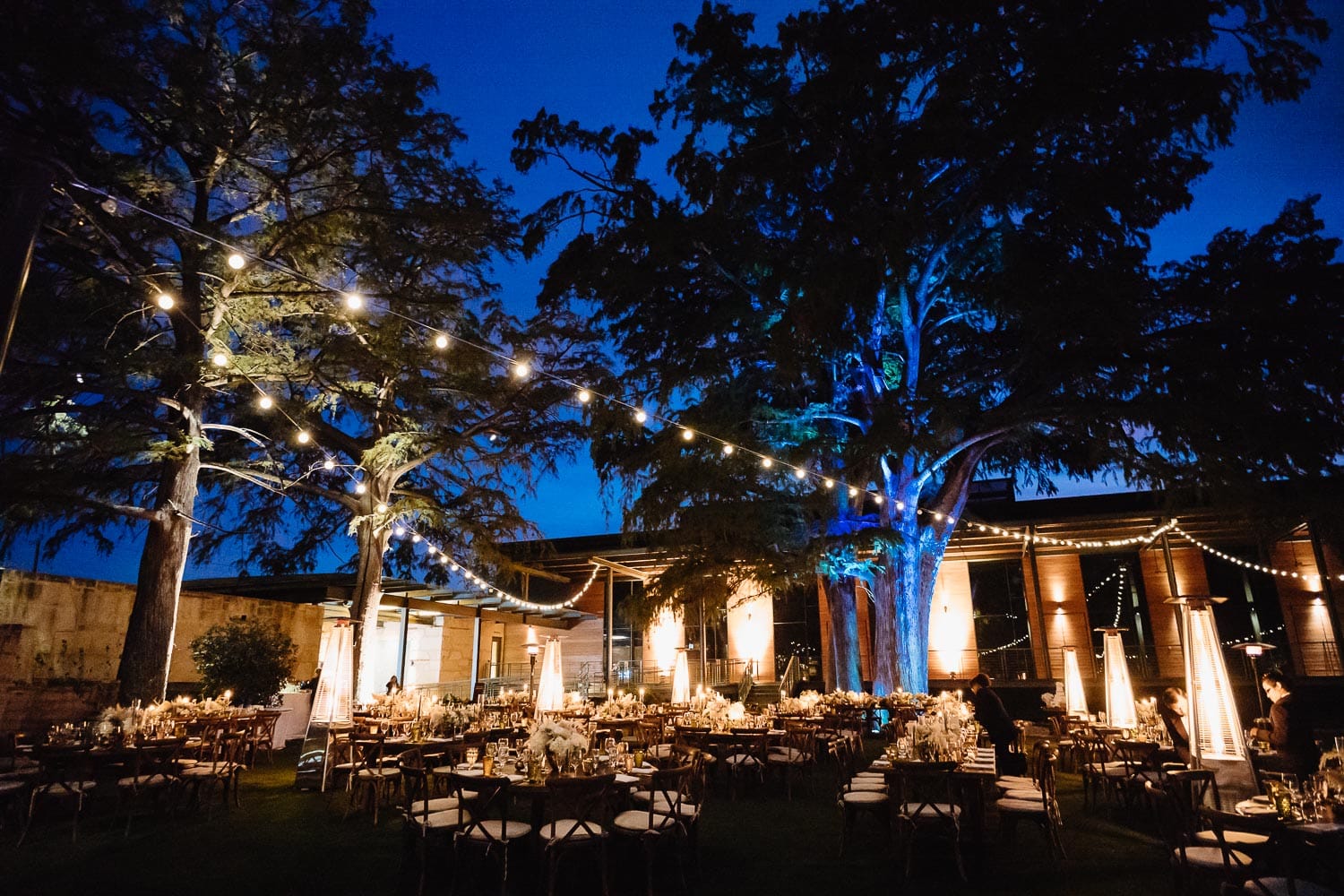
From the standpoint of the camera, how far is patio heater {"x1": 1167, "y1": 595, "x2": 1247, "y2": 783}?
6.00m

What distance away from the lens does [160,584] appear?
12688 millimetres

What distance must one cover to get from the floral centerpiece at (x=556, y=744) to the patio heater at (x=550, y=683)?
494 cm

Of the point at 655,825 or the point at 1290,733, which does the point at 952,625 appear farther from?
the point at 655,825

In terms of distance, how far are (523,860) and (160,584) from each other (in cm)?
986

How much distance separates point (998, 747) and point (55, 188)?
14.3 metres

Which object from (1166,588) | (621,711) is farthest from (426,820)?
(1166,588)

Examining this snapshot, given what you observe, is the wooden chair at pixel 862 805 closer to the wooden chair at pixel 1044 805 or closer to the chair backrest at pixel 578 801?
the wooden chair at pixel 1044 805

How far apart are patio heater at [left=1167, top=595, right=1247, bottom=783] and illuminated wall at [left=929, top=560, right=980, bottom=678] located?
1602cm

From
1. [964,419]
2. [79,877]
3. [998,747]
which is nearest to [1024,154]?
[964,419]

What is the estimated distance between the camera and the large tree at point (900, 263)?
13.4 metres

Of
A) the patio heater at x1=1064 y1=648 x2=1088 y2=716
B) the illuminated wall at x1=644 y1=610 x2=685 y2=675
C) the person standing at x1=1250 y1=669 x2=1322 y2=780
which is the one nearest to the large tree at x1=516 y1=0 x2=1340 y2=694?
the patio heater at x1=1064 y1=648 x2=1088 y2=716

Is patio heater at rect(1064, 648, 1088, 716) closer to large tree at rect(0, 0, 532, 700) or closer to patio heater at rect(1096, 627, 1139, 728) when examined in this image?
patio heater at rect(1096, 627, 1139, 728)

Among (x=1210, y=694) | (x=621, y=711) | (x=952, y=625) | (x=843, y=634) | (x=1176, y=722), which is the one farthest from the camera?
(x=952, y=625)

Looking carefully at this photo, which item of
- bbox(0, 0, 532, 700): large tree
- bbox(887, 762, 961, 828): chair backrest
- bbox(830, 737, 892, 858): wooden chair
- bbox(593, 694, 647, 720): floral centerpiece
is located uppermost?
bbox(0, 0, 532, 700): large tree
